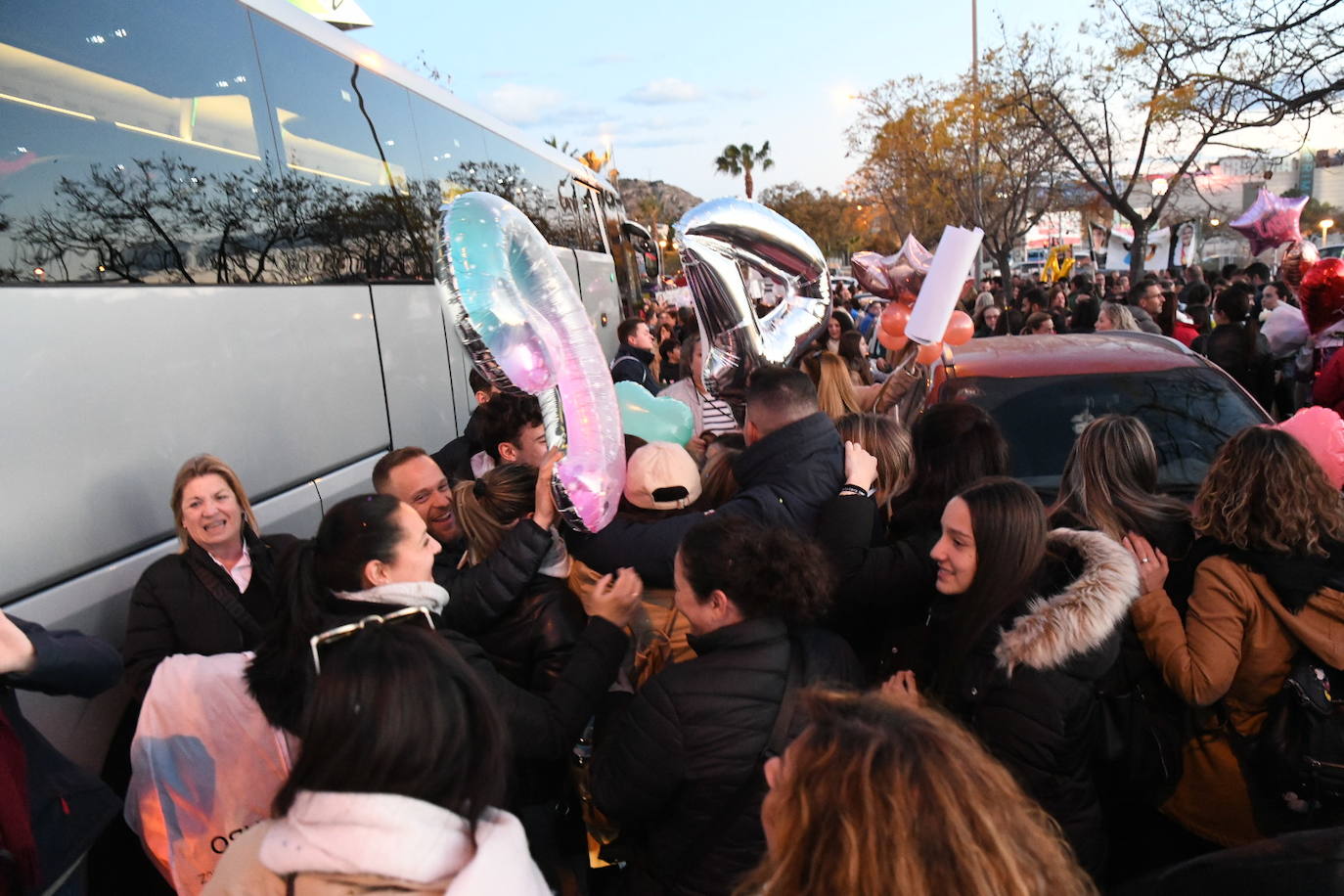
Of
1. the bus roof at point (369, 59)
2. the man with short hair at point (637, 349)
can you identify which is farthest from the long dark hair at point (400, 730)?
the man with short hair at point (637, 349)

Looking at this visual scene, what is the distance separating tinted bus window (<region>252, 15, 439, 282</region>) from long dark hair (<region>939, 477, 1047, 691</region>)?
404cm

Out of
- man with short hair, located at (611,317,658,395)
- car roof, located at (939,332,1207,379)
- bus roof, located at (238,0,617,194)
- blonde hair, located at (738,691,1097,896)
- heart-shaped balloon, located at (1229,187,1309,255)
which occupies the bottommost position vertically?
man with short hair, located at (611,317,658,395)

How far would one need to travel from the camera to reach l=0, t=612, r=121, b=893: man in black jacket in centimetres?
196

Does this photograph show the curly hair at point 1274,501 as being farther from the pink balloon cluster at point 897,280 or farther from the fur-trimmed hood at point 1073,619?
the pink balloon cluster at point 897,280

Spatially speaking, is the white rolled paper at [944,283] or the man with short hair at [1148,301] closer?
the white rolled paper at [944,283]

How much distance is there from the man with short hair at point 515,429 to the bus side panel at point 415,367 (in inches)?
84.0

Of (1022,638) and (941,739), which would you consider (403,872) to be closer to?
(941,739)

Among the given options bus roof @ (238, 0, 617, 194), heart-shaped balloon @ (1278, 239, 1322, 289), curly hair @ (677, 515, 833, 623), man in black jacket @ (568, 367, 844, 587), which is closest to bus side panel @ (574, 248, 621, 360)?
bus roof @ (238, 0, 617, 194)

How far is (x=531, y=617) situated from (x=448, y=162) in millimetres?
6025

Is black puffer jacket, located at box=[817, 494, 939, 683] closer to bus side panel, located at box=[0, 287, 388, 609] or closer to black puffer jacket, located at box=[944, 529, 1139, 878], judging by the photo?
black puffer jacket, located at box=[944, 529, 1139, 878]

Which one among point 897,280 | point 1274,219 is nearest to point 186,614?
point 897,280

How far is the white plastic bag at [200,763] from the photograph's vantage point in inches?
98.1

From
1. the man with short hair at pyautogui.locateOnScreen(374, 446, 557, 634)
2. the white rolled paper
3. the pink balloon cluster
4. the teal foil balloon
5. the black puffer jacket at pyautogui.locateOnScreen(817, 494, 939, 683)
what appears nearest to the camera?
the man with short hair at pyautogui.locateOnScreen(374, 446, 557, 634)

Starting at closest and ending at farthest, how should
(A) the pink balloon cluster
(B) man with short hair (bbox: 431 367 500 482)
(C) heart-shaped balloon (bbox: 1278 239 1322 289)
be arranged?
(B) man with short hair (bbox: 431 367 500 482) → (A) the pink balloon cluster → (C) heart-shaped balloon (bbox: 1278 239 1322 289)
